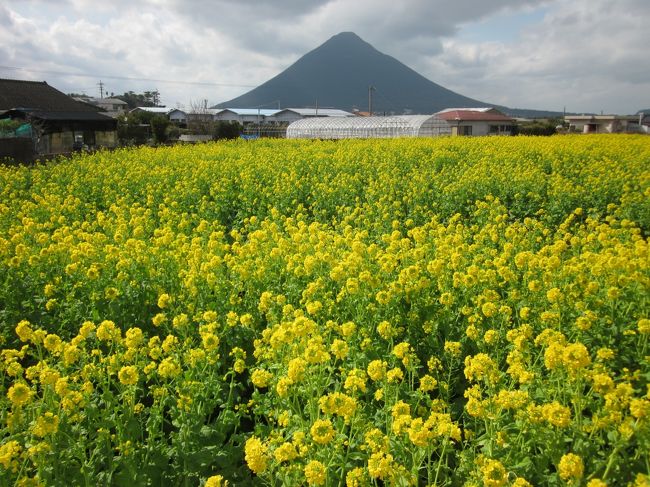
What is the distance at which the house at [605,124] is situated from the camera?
52.3 metres

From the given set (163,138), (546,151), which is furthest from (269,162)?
(163,138)

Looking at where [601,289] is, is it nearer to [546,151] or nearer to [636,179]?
[636,179]

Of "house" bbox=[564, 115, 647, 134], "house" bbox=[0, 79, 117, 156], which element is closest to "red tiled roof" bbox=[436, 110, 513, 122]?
"house" bbox=[564, 115, 647, 134]

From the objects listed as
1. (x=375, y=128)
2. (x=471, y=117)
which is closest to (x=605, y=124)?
(x=471, y=117)

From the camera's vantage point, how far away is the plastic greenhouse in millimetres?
35531

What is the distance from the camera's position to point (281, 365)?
3264mm

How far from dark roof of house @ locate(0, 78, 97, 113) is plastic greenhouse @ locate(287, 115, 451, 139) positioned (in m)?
19.3

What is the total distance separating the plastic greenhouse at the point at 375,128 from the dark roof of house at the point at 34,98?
1927cm

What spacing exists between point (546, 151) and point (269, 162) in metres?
8.33

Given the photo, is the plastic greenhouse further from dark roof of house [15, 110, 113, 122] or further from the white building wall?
the white building wall

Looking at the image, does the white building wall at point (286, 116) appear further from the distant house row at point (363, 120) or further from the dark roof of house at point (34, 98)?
the dark roof of house at point (34, 98)

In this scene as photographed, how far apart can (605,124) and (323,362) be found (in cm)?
6673

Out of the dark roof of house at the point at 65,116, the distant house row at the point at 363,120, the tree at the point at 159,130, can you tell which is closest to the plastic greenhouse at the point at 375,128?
the distant house row at the point at 363,120

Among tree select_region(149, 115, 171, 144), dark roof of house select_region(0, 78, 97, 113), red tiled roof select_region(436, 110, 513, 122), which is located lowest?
tree select_region(149, 115, 171, 144)
